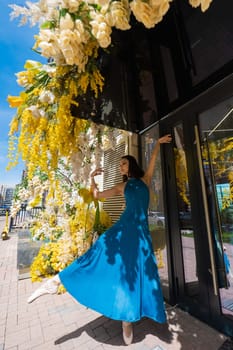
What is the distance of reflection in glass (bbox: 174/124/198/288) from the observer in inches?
77.0

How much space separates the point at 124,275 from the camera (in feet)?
5.16

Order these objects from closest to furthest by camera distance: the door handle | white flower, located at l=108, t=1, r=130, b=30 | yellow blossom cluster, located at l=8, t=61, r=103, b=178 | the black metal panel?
1. white flower, located at l=108, t=1, r=130, b=30
2. the black metal panel
3. yellow blossom cluster, located at l=8, t=61, r=103, b=178
4. the door handle

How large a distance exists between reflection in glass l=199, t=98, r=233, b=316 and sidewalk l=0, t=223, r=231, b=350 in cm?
41

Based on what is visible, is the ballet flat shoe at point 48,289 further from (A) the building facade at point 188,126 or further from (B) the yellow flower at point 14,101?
(B) the yellow flower at point 14,101

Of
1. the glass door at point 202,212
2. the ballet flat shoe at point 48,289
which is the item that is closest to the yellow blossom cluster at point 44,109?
the ballet flat shoe at point 48,289

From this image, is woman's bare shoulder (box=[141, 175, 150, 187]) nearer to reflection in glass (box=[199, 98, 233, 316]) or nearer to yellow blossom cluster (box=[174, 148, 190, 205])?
yellow blossom cluster (box=[174, 148, 190, 205])

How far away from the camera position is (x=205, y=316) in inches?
69.2

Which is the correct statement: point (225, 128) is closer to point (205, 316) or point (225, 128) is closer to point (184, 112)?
point (184, 112)

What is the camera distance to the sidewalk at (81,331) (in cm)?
153

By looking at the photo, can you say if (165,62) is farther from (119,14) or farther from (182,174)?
(182,174)

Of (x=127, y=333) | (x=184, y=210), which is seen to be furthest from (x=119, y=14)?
(x=127, y=333)

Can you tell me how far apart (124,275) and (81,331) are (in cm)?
81

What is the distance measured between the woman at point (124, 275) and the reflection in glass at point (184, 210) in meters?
0.54

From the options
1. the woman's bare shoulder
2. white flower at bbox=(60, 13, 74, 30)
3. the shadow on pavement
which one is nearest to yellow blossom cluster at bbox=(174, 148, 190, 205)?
the woman's bare shoulder
